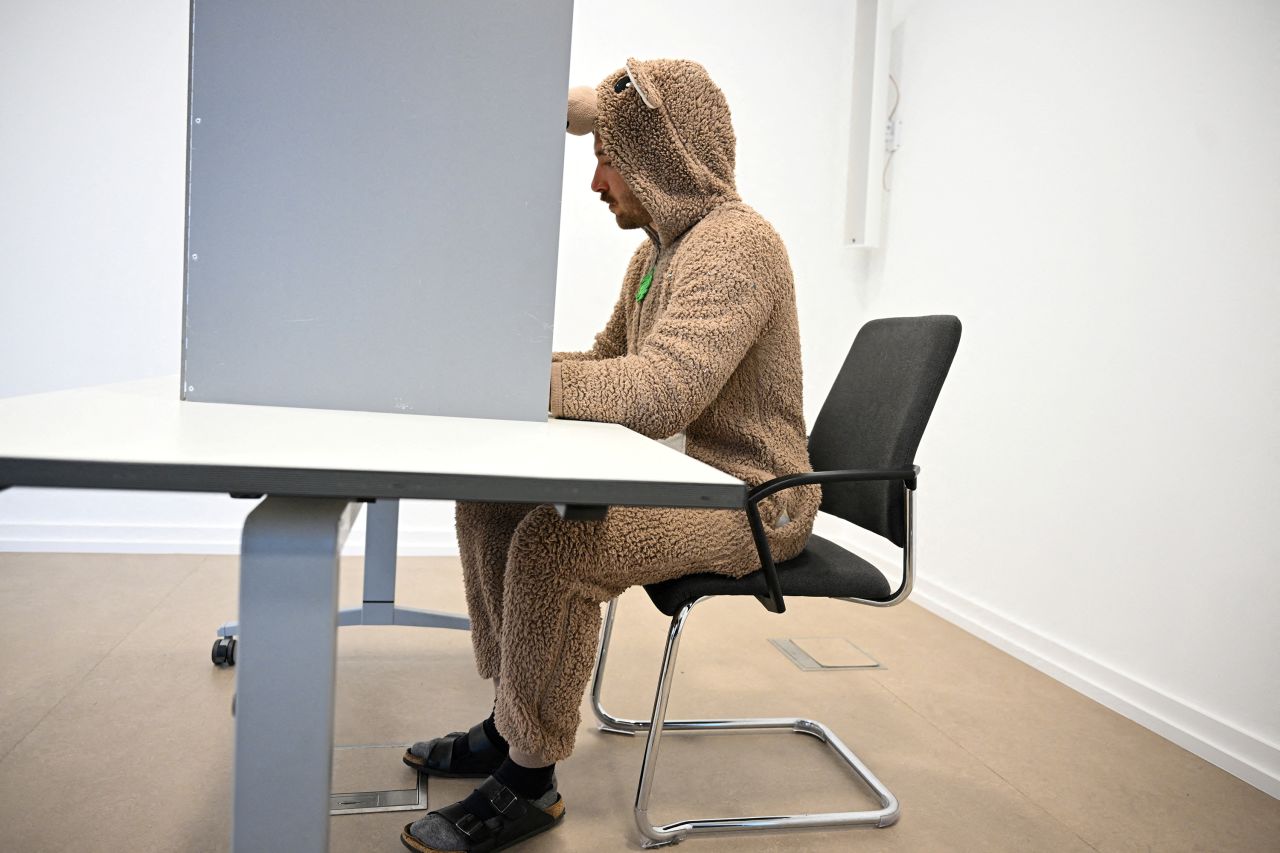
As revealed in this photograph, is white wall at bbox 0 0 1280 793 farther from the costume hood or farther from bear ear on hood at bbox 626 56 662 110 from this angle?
bear ear on hood at bbox 626 56 662 110

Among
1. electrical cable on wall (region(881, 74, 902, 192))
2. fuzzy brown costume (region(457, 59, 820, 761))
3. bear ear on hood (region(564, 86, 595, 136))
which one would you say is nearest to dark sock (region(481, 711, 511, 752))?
fuzzy brown costume (region(457, 59, 820, 761))

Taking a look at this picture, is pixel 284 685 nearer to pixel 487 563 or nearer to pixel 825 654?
pixel 487 563

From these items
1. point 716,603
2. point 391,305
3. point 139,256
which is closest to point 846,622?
point 716,603

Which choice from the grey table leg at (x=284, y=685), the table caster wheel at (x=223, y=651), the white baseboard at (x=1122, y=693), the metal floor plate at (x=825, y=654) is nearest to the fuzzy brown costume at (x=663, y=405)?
the grey table leg at (x=284, y=685)

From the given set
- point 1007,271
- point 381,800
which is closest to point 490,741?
point 381,800

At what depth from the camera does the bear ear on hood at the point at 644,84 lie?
119 centimetres

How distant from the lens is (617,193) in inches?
53.1

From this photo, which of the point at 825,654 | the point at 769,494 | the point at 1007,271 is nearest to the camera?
the point at 769,494

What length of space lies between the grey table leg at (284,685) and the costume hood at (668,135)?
0.83 meters

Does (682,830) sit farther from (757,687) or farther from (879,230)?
(879,230)

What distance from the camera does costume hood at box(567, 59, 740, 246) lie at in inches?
47.8

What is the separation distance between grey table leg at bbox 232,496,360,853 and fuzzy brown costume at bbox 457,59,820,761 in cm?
48

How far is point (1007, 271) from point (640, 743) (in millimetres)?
1606

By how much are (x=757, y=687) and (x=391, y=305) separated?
1.30m
